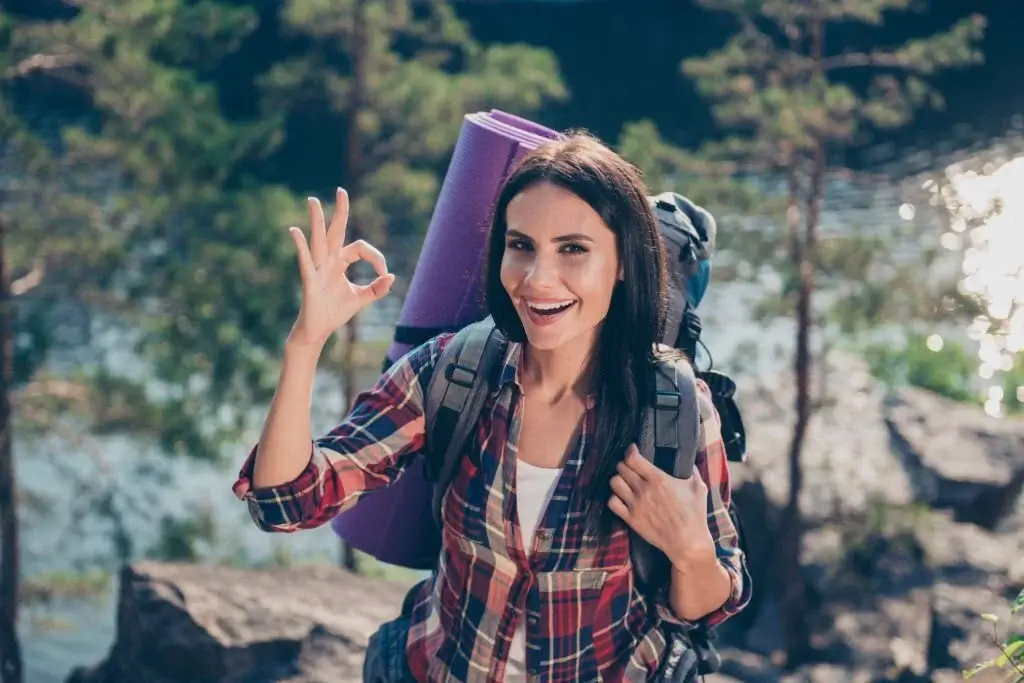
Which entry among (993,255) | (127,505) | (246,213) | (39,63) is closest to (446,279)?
(39,63)

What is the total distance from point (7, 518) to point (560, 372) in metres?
5.53

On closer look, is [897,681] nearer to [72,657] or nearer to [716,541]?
[72,657]

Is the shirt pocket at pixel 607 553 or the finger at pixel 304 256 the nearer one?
the finger at pixel 304 256

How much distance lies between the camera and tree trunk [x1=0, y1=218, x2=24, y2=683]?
21.7 feet

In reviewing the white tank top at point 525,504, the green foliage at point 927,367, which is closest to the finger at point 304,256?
the white tank top at point 525,504

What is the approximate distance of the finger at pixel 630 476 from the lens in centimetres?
196

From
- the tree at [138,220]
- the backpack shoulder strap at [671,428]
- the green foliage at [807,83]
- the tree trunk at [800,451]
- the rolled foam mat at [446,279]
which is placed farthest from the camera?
the tree trunk at [800,451]

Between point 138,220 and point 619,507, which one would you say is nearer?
point 619,507

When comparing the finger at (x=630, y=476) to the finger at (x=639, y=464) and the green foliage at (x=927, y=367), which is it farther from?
the green foliage at (x=927, y=367)

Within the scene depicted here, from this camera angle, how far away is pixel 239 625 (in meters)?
4.44

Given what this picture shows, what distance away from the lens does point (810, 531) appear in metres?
9.12

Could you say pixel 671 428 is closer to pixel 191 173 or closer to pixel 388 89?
pixel 191 173

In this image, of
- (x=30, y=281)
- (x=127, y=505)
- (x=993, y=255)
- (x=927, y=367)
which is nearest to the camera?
(x=30, y=281)

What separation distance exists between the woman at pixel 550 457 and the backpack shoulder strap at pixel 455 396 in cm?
3
